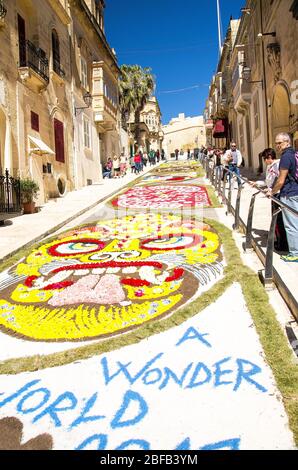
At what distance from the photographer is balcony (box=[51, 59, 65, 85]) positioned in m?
17.2

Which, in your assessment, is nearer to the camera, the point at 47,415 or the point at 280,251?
the point at 47,415

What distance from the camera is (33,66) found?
1485cm

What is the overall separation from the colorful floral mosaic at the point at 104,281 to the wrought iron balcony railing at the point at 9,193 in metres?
4.82

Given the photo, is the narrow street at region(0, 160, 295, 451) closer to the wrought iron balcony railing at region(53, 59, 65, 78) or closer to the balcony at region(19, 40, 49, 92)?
the balcony at region(19, 40, 49, 92)

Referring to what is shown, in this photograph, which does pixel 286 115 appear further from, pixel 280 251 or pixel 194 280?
pixel 194 280

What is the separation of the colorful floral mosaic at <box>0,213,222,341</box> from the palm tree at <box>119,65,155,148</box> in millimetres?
41516

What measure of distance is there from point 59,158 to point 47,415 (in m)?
16.8

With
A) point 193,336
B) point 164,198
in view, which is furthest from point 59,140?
point 193,336

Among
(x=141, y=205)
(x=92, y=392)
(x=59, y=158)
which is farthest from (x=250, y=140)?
(x=92, y=392)

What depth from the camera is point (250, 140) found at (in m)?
25.5

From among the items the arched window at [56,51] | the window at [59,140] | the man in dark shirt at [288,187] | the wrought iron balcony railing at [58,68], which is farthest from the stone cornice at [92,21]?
the man in dark shirt at [288,187]

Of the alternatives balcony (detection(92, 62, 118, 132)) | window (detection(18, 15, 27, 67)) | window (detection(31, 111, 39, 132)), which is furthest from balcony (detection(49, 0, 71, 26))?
window (detection(31, 111, 39, 132))

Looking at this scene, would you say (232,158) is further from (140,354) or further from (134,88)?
(134,88)
